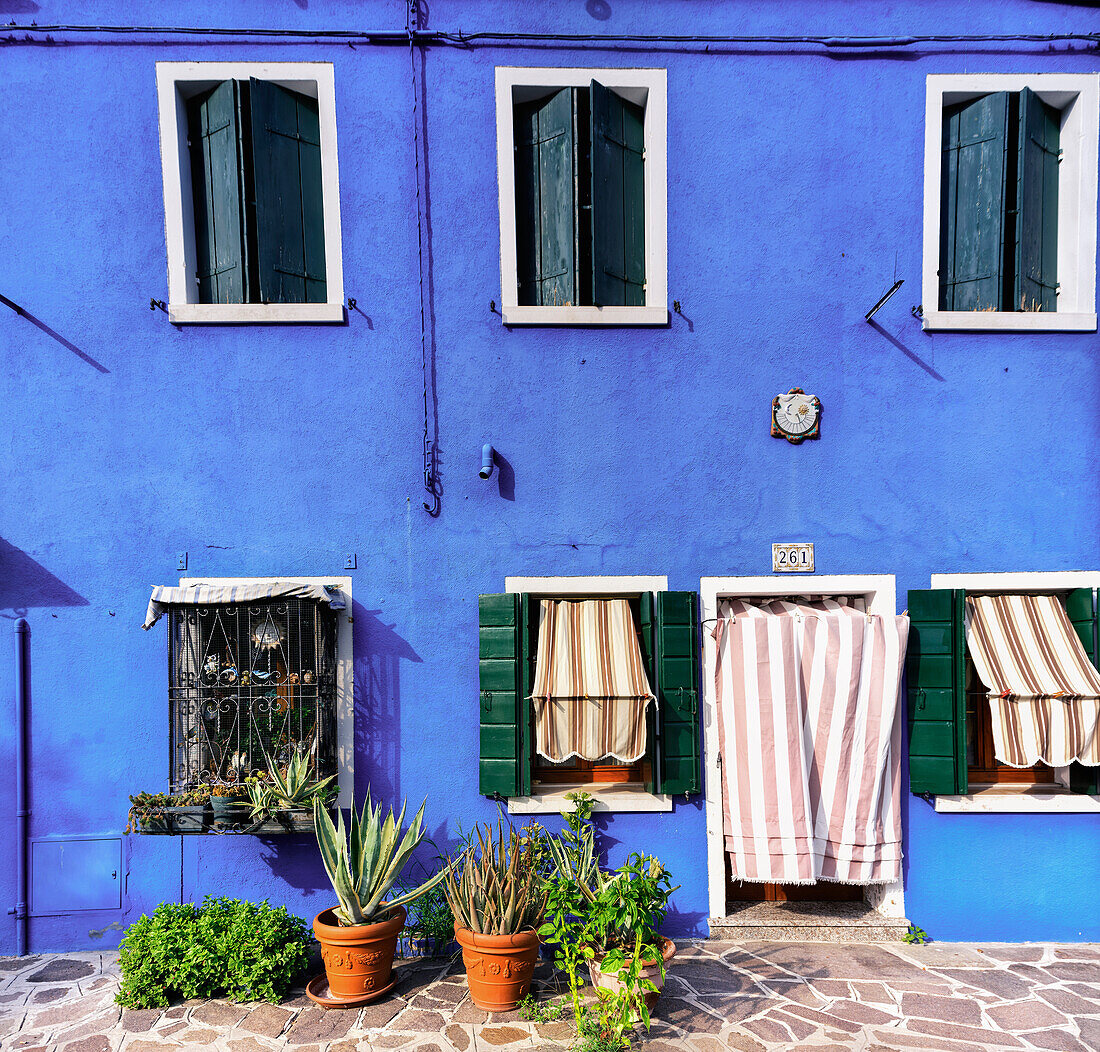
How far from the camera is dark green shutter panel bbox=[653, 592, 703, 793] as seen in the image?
507 cm

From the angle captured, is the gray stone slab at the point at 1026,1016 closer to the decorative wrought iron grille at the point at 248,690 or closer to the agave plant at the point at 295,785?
the agave plant at the point at 295,785

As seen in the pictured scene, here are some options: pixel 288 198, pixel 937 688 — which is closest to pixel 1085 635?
pixel 937 688

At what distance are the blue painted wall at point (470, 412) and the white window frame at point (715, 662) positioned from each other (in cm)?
10

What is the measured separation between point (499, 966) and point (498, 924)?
227mm

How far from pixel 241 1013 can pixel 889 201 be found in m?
7.00

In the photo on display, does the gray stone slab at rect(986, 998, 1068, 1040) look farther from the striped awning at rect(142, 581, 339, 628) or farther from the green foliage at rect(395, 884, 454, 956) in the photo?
the striped awning at rect(142, 581, 339, 628)

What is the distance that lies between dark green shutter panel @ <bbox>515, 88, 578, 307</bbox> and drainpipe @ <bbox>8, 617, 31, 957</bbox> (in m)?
4.42

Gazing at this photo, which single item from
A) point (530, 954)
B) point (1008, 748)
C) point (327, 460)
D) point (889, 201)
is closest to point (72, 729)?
point (327, 460)

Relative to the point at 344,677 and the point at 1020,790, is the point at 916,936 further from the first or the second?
the point at 344,677

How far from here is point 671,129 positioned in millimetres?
5258

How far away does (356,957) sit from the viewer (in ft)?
14.2

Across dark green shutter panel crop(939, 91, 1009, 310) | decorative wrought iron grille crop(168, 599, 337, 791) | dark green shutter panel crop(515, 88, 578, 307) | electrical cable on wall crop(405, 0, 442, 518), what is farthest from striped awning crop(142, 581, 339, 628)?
dark green shutter panel crop(939, 91, 1009, 310)

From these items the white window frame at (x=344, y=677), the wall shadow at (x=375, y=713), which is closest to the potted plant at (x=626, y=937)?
the wall shadow at (x=375, y=713)

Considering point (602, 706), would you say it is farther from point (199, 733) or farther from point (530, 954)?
point (199, 733)
